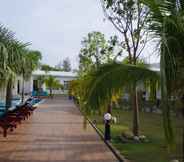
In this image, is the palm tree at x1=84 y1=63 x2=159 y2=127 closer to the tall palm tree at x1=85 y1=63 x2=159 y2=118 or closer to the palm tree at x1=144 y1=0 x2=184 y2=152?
the tall palm tree at x1=85 y1=63 x2=159 y2=118

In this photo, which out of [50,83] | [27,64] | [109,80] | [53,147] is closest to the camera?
[109,80]

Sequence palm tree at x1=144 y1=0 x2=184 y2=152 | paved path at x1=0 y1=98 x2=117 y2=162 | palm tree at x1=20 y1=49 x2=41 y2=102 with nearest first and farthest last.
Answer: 1. palm tree at x1=144 y1=0 x2=184 y2=152
2. paved path at x1=0 y1=98 x2=117 y2=162
3. palm tree at x1=20 y1=49 x2=41 y2=102

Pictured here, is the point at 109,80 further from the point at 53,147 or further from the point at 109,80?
the point at 53,147

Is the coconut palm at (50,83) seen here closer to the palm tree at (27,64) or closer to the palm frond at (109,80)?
the palm tree at (27,64)

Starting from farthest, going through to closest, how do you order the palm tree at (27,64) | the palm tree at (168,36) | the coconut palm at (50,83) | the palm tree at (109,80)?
the coconut palm at (50,83) → the palm tree at (27,64) → the palm tree at (109,80) → the palm tree at (168,36)

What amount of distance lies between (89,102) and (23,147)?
692 centimetres

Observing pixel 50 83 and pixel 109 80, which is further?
pixel 50 83

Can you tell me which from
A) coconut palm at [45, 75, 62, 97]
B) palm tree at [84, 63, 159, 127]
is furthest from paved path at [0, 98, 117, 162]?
coconut palm at [45, 75, 62, 97]

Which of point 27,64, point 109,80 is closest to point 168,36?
point 109,80

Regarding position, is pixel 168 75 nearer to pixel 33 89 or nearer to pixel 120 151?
pixel 120 151

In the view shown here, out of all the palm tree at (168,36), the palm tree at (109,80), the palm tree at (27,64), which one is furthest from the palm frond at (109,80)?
the palm tree at (27,64)

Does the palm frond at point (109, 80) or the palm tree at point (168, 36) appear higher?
the palm tree at point (168, 36)

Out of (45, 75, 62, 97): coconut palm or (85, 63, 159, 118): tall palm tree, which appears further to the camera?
(45, 75, 62, 97): coconut palm

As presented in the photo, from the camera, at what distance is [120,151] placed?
37.9ft
